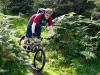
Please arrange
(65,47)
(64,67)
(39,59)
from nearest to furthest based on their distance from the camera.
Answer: (39,59) < (64,67) < (65,47)

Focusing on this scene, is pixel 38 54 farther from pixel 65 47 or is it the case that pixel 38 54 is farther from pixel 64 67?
pixel 65 47

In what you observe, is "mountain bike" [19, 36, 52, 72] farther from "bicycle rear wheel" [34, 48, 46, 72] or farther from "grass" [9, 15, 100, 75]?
"grass" [9, 15, 100, 75]

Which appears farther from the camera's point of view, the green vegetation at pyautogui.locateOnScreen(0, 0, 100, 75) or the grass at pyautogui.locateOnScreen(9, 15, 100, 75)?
the grass at pyautogui.locateOnScreen(9, 15, 100, 75)

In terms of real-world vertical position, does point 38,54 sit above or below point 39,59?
above

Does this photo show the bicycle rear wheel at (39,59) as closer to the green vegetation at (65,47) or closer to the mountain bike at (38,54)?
the mountain bike at (38,54)

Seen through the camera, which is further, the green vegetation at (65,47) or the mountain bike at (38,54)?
the mountain bike at (38,54)

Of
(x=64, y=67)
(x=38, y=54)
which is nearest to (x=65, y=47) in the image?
(x=64, y=67)

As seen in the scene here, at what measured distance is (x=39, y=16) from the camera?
21.4 feet

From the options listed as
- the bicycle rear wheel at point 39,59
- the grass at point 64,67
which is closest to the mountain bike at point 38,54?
the bicycle rear wheel at point 39,59

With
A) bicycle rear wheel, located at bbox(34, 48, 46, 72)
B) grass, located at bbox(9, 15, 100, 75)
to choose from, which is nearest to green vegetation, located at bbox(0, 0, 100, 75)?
grass, located at bbox(9, 15, 100, 75)

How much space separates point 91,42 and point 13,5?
9.89m

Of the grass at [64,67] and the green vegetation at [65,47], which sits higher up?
the green vegetation at [65,47]

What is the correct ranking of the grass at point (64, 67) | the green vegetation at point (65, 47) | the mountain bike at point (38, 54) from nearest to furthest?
1. the green vegetation at point (65, 47)
2. the mountain bike at point (38, 54)
3. the grass at point (64, 67)

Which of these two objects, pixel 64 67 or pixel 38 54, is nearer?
pixel 38 54
